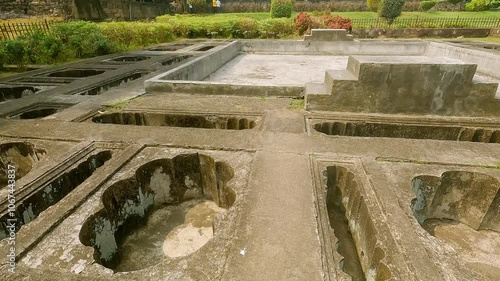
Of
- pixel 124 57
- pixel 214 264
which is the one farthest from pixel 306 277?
pixel 124 57

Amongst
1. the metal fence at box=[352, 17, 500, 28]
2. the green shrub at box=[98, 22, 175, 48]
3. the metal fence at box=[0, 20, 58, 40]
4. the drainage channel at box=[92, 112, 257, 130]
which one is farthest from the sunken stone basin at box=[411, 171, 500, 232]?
the metal fence at box=[352, 17, 500, 28]

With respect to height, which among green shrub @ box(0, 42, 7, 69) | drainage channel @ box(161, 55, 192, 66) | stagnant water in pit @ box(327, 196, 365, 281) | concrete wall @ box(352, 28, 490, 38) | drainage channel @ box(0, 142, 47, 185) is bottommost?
stagnant water in pit @ box(327, 196, 365, 281)

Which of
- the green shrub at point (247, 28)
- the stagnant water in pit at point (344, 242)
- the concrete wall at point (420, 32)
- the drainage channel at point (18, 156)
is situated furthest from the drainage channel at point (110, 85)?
the concrete wall at point (420, 32)

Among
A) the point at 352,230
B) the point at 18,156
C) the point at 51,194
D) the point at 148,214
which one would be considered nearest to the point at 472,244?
the point at 352,230

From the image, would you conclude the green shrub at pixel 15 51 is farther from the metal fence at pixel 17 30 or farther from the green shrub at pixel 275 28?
the green shrub at pixel 275 28

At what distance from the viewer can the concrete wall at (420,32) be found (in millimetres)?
19922

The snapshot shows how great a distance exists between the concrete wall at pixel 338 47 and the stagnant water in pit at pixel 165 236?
1290 cm

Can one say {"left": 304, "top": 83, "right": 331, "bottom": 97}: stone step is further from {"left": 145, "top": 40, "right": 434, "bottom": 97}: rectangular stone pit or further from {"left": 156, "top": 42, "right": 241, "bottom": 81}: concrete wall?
{"left": 156, "top": 42, "right": 241, "bottom": 81}: concrete wall

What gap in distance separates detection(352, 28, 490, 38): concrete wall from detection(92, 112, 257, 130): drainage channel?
1834cm

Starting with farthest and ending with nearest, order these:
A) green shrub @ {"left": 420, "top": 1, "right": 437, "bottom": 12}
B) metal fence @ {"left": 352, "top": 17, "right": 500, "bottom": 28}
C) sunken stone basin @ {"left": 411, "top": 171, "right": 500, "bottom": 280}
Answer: green shrub @ {"left": 420, "top": 1, "right": 437, "bottom": 12} < metal fence @ {"left": 352, "top": 17, "right": 500, "bottom": 28} < sunken stone basin @ {"left": 411, "top": 171, "right": 500, "bottom": 280}

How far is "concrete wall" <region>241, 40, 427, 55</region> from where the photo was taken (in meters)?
14.4

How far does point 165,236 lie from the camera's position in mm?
3721

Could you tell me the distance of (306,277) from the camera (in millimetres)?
2172

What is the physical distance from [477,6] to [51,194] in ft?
158
